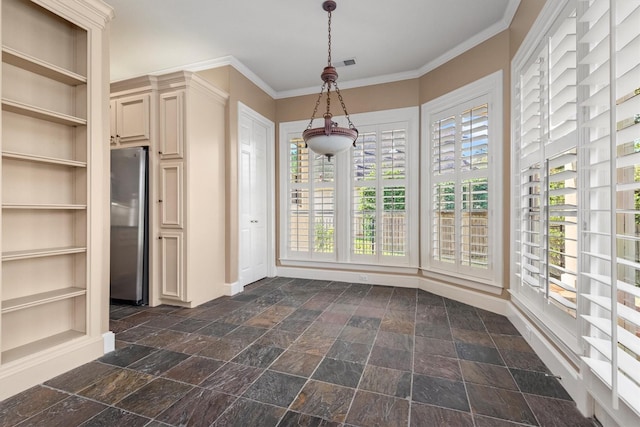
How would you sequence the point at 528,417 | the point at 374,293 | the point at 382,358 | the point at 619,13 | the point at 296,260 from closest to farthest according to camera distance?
1. the point at 619,13
2. the point at 528,417
3. the point at 382,358
4. the point at 374,293
5. the point at 296,260

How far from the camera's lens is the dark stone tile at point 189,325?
2672 mm

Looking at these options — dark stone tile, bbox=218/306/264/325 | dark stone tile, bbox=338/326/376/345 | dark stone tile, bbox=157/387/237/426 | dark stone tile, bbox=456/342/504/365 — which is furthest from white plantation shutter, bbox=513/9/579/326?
dark stone tile, bbox=218/306/264/325

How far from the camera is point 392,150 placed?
4.15m

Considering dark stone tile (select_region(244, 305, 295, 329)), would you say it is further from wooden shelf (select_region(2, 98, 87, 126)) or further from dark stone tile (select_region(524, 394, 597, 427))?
wooden shelf (select_region(2, 98, 87, 126))

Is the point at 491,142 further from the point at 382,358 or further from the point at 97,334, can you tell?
the point at 97,334

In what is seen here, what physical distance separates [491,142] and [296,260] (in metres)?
3.04

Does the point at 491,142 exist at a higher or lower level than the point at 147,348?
higher

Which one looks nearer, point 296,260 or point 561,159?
point 561,159

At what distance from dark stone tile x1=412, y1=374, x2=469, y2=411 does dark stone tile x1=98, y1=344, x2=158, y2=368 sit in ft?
6.23

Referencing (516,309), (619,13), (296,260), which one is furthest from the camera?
(296,260)

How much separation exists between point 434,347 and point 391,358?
1.34 feet

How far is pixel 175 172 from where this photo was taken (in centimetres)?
329

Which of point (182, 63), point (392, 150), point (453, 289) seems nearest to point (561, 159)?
point (453, 289)

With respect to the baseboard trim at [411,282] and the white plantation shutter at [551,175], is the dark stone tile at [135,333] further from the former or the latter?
the white plantation shutter at [551,175]
